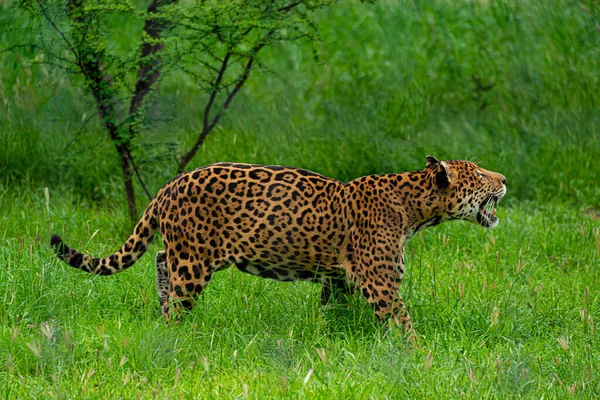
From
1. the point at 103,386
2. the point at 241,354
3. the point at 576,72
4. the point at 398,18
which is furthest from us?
the point at 398,18

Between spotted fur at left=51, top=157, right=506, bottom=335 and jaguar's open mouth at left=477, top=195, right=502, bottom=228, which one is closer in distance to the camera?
spotted fur at left=51, top=157, right=506, bottom=335

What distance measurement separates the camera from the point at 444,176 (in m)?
5.85

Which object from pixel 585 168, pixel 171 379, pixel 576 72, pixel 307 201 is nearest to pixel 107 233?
pixel 307 201

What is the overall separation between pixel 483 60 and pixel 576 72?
1117 mm

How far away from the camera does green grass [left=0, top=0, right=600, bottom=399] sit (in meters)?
5.03

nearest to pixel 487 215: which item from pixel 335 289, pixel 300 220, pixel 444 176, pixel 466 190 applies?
pixel 466 190

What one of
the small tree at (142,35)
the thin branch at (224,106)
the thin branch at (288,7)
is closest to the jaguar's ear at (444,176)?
the small tree at (142,35)

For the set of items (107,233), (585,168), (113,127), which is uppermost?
(113,127)

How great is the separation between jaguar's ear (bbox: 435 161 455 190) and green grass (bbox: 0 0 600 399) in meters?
0.63

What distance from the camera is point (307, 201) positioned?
593cm

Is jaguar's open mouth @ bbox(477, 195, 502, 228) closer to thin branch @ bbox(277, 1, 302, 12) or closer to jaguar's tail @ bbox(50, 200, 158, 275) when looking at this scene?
jaguar's tail @ bbox(50, 200, 158, 275)

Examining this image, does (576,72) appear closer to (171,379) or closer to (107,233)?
(107,233)

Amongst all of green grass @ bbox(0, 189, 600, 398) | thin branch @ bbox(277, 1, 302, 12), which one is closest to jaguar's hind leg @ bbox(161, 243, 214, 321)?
green grass @ bbox(0, 189, 600, 398)

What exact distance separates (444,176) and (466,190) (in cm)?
17
